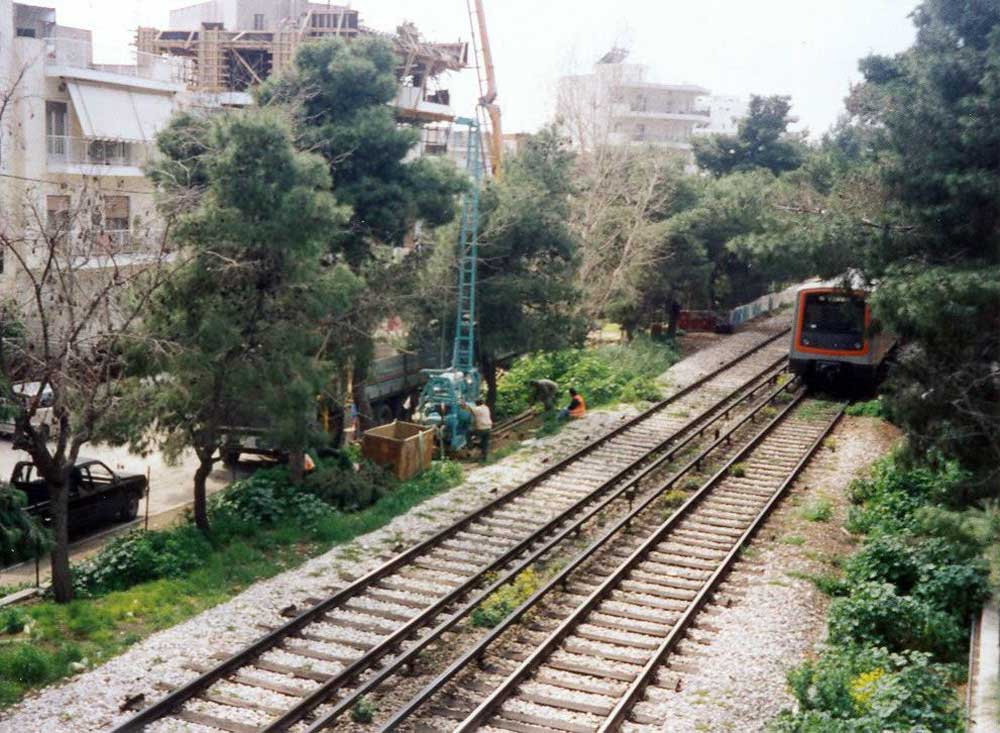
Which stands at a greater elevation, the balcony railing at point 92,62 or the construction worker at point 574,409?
the balcony railing at point 92,62

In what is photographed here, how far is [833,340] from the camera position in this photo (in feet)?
82.1

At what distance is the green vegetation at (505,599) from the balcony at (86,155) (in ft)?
61.7

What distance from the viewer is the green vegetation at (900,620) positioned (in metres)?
8.98

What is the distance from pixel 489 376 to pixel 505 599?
14.0 metres

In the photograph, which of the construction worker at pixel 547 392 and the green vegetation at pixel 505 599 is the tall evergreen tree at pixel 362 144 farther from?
the green vegetation at pixel 505 599

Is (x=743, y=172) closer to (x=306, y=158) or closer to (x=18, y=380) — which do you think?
(x=306, y=158)

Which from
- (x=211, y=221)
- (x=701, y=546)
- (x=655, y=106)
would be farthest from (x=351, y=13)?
(x=655, y=106)

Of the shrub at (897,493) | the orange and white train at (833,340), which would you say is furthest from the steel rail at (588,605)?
the orange and white train at (833,340)

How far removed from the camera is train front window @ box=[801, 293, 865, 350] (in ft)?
81.3

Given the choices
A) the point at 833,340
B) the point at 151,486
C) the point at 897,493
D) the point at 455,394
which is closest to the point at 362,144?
the point at 455,394

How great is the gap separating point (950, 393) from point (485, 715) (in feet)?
27.0

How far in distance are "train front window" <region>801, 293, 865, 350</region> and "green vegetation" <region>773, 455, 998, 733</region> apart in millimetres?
8749

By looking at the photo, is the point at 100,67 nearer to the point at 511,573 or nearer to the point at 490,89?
the point at 490,89

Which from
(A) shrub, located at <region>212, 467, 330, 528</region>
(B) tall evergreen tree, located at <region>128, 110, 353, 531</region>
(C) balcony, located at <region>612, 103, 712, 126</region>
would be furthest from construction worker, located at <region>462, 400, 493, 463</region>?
(C) balcony, located at <region>612, 103, 712, 126</region>
